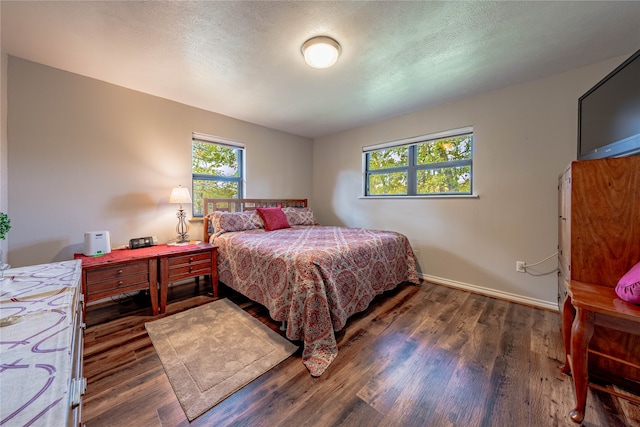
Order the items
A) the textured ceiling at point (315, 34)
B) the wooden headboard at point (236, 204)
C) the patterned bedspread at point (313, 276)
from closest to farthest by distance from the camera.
Answer: the textured ceiling at point (315, 34), the patterned bedspread at point (313, 276), the wooden headboard at point (236, 204)

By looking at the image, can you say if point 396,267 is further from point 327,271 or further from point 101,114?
point 101,114

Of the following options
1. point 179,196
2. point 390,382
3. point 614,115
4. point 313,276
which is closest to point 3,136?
point 179,196

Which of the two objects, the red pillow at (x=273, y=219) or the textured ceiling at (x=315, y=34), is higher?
the textured ceiling at (x=315, y=34)

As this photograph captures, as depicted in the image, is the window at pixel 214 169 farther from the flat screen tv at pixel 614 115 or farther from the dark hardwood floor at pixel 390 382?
the flat screen tv at pixel 614 115

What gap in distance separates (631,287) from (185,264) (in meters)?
3.01

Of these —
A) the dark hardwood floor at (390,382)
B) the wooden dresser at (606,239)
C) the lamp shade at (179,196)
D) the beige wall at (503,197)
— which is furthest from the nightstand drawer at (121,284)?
the wooden dresser at (606,239)

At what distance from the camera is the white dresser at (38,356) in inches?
16.0

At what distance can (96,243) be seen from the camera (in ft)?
6.73

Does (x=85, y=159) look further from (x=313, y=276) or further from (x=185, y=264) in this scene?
Answer: (x=313, y=276)

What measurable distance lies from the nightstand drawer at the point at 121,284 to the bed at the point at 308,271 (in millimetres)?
697

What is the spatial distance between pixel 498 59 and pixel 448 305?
2.26m

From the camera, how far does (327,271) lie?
1707 mm

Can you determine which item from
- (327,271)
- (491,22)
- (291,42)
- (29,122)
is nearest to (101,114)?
(29,122)

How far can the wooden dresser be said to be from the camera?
1190 millimetres
